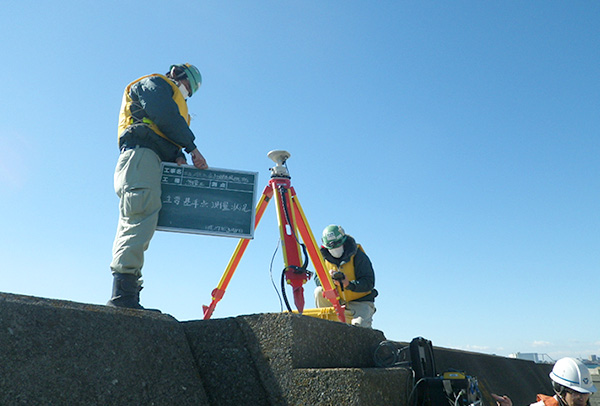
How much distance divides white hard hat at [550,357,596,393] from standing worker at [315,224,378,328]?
93.7 inches

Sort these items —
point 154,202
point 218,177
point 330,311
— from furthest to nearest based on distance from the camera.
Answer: point 330,311, point 218,177, point 154,202

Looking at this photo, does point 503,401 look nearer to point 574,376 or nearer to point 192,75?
point 574,376

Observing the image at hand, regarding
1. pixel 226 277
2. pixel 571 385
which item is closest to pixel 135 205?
pixel 226 277

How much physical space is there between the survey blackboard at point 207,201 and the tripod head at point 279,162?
1293 millimetres

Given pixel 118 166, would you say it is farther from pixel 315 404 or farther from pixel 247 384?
pixel 315 404

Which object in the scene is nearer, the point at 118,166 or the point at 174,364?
the point at 174,364

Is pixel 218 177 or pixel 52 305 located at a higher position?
pixel 218 177

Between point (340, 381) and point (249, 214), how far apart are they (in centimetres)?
172

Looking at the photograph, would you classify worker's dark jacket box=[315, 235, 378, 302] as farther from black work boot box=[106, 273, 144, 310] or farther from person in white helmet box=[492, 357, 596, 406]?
black work boot box=[106, 273, 144, 310]

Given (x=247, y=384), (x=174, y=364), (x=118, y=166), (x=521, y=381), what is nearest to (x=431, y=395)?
(x=247, y=384)

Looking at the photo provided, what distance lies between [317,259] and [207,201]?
1572mm

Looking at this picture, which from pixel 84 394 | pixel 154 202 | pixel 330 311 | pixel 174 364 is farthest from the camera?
pixel 330 311

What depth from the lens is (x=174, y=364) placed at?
222 centimetres

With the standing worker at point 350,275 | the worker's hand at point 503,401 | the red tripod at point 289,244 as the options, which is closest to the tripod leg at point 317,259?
the red tripod at point 289,244
